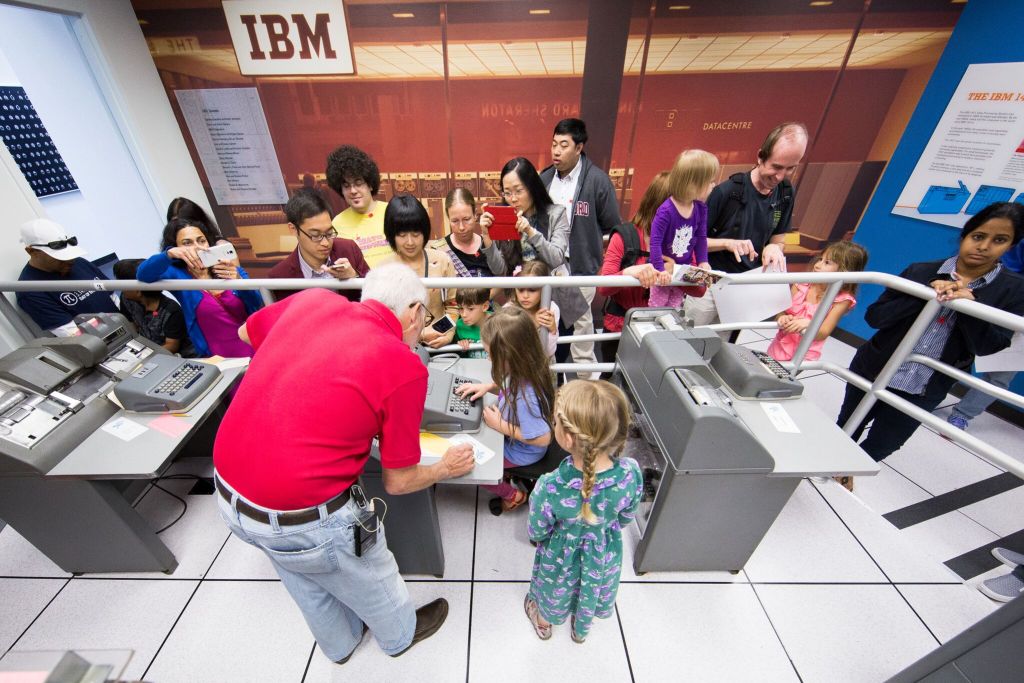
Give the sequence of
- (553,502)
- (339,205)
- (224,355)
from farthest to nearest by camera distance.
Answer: (339,205) < (224,355) < (553,502)

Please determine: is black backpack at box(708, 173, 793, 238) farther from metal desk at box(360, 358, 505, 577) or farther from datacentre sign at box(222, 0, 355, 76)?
datacentre sign at box(222, 0, 355, 76)

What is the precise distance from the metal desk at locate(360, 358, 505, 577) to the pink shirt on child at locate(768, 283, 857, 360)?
1981 mm

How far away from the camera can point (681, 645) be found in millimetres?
1602

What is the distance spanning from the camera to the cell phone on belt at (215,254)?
188cm

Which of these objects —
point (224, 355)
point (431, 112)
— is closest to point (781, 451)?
point (224, 355)

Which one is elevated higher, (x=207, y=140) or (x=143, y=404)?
(x=207, y=140)

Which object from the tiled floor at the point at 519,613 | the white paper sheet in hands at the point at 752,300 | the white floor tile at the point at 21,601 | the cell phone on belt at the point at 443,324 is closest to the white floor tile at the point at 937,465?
the tiled floor at the point at 519,613

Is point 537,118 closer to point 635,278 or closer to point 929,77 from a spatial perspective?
point 635,278

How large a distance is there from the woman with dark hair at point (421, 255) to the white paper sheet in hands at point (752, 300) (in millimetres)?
1571

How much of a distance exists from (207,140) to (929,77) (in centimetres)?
693

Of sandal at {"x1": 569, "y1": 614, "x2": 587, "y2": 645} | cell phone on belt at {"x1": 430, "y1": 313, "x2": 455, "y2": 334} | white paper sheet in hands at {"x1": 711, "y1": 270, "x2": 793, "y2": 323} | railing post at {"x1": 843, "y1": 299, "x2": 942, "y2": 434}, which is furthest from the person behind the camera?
cell phone on belt at {"x1": 430, "y1": 313, "x2": 455, "y2": 334}

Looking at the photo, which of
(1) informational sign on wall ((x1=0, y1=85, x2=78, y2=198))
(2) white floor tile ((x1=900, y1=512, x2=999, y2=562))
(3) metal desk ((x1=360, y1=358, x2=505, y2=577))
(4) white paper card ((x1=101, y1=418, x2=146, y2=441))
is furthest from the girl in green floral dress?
(1) informational sign on wall ((x1=0, y1=85, x2=78, y2=198))

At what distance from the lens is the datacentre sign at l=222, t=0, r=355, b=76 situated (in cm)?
329

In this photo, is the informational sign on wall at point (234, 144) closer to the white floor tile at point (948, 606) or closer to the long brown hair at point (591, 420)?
the long brown hair at point (591, 420)
